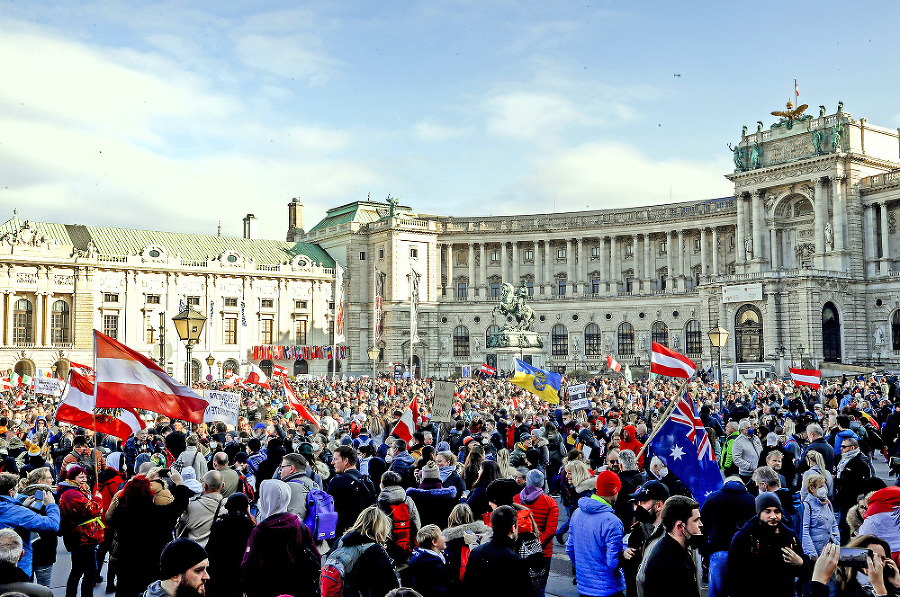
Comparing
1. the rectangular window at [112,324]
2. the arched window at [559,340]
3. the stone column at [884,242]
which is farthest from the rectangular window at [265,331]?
the stone column at [884,242]

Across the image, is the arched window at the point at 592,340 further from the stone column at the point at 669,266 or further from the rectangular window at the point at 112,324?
the rectangular window at the point at 112,324

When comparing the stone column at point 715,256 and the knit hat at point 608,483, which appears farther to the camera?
the stone column at point 715,256

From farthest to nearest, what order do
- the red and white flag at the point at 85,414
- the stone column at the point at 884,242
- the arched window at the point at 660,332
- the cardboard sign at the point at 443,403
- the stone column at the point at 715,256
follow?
the arched window at the point at 660,332 < the stone column at the point at 715,256 < the stone column at the point at 884,242 < the cardboard sign at the point at 443,403 < the red and white flag at the point at 85,414

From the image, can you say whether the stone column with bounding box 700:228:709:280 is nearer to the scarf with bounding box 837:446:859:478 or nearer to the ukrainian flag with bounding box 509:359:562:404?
the ukrainian flag with bounding box 509:359:562:404

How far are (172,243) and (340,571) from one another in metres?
73.5

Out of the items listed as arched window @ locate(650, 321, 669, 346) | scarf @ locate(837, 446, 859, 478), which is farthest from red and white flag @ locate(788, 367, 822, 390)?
arched window @ locate(650, 321, 669, 346)

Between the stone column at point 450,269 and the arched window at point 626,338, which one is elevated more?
the stone column at point 450,269

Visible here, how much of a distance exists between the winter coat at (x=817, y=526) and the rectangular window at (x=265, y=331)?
70699 mm

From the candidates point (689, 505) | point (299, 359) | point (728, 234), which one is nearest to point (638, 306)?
point (728, 234)

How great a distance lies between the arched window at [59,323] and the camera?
66.9 meters

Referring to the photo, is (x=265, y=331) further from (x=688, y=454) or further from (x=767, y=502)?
(x=767, y=502)

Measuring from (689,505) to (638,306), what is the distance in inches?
2759

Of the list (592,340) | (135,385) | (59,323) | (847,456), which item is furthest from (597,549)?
(592,340)

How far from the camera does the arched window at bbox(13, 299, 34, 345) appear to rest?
65.6 meters
